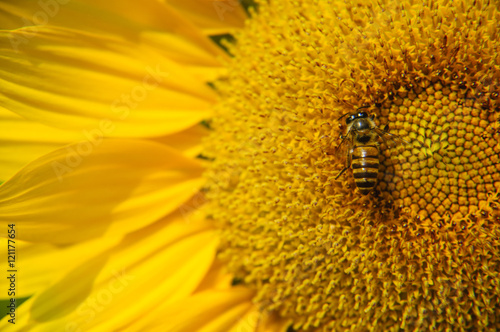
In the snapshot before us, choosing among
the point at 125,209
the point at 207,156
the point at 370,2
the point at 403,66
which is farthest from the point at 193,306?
the point at 370,2

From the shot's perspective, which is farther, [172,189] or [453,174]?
[172,189]

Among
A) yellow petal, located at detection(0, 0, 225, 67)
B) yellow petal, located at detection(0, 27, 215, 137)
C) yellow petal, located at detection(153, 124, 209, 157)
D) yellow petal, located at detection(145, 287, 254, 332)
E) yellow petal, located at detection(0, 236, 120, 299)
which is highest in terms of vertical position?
yellow petal, located at detection(0, 0, 225, 67)

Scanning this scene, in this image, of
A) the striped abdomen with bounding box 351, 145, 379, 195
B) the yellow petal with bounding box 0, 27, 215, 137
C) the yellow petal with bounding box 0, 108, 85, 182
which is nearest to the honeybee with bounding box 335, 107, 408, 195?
the striped abdomen with bounding box 351, 145, 379, 195

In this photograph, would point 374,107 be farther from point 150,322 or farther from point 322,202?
point 150,322

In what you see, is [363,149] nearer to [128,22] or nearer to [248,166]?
[248,166]

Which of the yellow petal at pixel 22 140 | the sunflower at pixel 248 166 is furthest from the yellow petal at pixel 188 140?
the yellow petal at pixel 22 140

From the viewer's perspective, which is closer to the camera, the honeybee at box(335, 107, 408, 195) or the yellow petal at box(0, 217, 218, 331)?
the honeybee at box(335, 107, 408, 195)

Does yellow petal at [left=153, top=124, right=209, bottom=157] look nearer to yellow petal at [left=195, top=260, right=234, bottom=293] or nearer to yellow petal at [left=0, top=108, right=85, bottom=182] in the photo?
yellow petal at [left=0, top=108, right=85, bottom=182]
